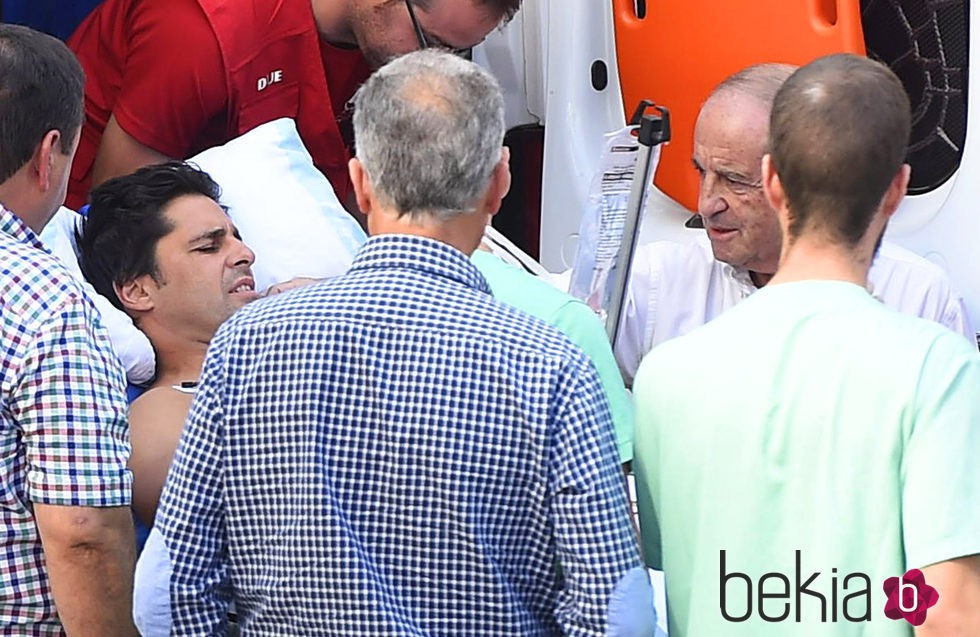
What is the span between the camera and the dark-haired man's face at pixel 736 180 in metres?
2.60

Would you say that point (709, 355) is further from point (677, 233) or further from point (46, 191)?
point (677, 233)

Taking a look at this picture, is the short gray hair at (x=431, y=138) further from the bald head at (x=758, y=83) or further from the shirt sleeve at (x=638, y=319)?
the shirt sleeve at (x=638, y=319)

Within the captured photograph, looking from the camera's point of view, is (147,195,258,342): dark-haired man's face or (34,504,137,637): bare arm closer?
(34,504,137,637): bare arm

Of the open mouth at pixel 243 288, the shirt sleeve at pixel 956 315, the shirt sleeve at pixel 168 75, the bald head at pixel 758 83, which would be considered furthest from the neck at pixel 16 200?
the shirt sleeve at pixel 956 315

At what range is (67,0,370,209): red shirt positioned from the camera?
285 centimetres

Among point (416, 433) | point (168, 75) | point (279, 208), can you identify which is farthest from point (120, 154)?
point (416, 433)

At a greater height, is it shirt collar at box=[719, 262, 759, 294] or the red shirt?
the red shirt

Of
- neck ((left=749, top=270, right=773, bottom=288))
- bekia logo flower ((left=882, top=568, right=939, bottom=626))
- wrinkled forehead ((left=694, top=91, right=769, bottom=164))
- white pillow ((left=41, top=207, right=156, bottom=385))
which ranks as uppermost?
wrinkled forehead ((left=694, top=91, right=769, bottom=164))

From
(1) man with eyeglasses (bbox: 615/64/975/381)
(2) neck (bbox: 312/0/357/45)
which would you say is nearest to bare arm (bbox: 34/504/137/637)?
(1) man with eyeglasses (bbox: 615/64/975/381)

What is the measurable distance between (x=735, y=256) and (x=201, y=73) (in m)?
1.00

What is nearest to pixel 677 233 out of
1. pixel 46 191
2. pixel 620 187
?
pixel 620 187

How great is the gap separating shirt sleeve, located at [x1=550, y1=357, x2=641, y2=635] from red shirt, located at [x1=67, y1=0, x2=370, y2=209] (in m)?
1.48

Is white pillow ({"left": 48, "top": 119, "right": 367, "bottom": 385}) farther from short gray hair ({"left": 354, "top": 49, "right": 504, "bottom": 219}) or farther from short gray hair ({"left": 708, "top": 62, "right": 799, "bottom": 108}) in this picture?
short gray hair ({"left": 354, "top": 49, "right": 504, "bottom": 219})

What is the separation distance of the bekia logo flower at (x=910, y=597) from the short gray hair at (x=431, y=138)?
1.87 feet
